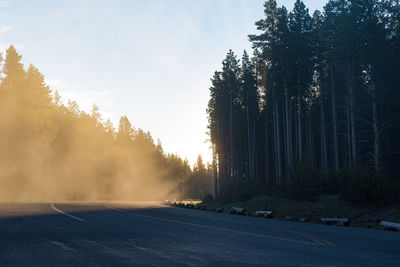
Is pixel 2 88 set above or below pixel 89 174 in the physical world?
above

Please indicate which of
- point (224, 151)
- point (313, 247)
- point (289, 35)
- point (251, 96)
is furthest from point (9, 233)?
→ point (224, 151)

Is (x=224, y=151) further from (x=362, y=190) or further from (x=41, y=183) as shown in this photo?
(x=362, y=190)

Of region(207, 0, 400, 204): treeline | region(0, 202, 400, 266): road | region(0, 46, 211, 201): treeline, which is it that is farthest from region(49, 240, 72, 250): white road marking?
region(0, 46, 211, 201): treeline

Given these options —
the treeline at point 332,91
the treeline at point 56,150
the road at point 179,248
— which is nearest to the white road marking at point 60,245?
the road at point 179,248

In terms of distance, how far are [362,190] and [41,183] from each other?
137 ft

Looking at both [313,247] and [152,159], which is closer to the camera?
[313,247]

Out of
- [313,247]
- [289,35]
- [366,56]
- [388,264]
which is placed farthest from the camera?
[289,35]

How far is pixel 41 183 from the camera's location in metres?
49.1

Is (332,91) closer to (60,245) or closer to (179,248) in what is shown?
(179,248)

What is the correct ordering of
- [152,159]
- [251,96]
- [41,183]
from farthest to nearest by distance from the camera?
[152,159] < [251,96] < [41,183]

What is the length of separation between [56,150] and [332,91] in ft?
127

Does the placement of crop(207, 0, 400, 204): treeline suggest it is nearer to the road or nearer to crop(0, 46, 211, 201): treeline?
the road

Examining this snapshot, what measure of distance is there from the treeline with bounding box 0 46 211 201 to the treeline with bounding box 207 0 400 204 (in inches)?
917

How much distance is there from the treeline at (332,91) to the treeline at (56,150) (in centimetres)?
2329
